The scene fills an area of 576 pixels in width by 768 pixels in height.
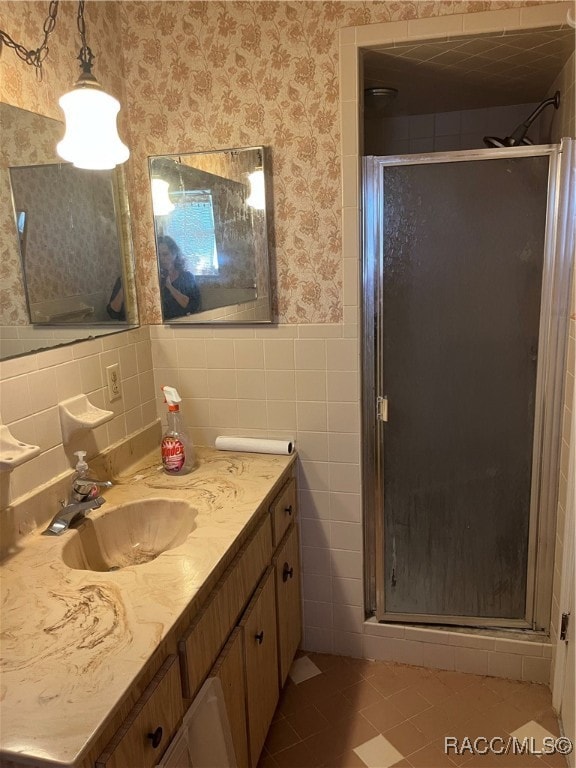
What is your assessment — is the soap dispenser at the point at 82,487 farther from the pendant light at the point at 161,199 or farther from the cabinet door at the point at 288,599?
the pendant light at the point at 161,199

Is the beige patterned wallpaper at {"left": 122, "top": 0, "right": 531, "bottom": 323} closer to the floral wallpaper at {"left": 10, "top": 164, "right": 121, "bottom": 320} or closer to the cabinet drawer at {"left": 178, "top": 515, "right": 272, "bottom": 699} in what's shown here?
the floral wallpaper at {"left": 10, "top": 164, "right": 121, "bottom": 320}

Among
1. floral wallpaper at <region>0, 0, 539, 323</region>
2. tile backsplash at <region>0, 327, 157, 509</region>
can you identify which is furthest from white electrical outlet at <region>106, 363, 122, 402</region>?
floral wallpaper at <region>0, 0, 539, 323</region>

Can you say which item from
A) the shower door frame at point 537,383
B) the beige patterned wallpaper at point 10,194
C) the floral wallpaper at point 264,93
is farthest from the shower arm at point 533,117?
the beige patterned wallpaper at point 10,194

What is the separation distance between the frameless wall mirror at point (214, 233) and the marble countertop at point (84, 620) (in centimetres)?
66

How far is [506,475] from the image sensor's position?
193cm

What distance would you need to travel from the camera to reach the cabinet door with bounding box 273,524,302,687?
179 cm

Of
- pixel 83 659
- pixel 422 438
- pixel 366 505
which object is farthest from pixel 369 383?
pixel 83 659

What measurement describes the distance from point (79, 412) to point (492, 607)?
161 centimetres

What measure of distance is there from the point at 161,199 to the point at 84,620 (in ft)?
4.46

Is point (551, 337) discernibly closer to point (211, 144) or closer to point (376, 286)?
point (376, 286)

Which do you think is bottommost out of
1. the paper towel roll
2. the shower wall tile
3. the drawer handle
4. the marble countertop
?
the shower wall tile

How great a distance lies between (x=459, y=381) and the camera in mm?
1900

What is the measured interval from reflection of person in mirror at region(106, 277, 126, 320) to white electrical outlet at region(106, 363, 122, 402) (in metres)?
0.17

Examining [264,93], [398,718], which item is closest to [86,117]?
[264,93]
